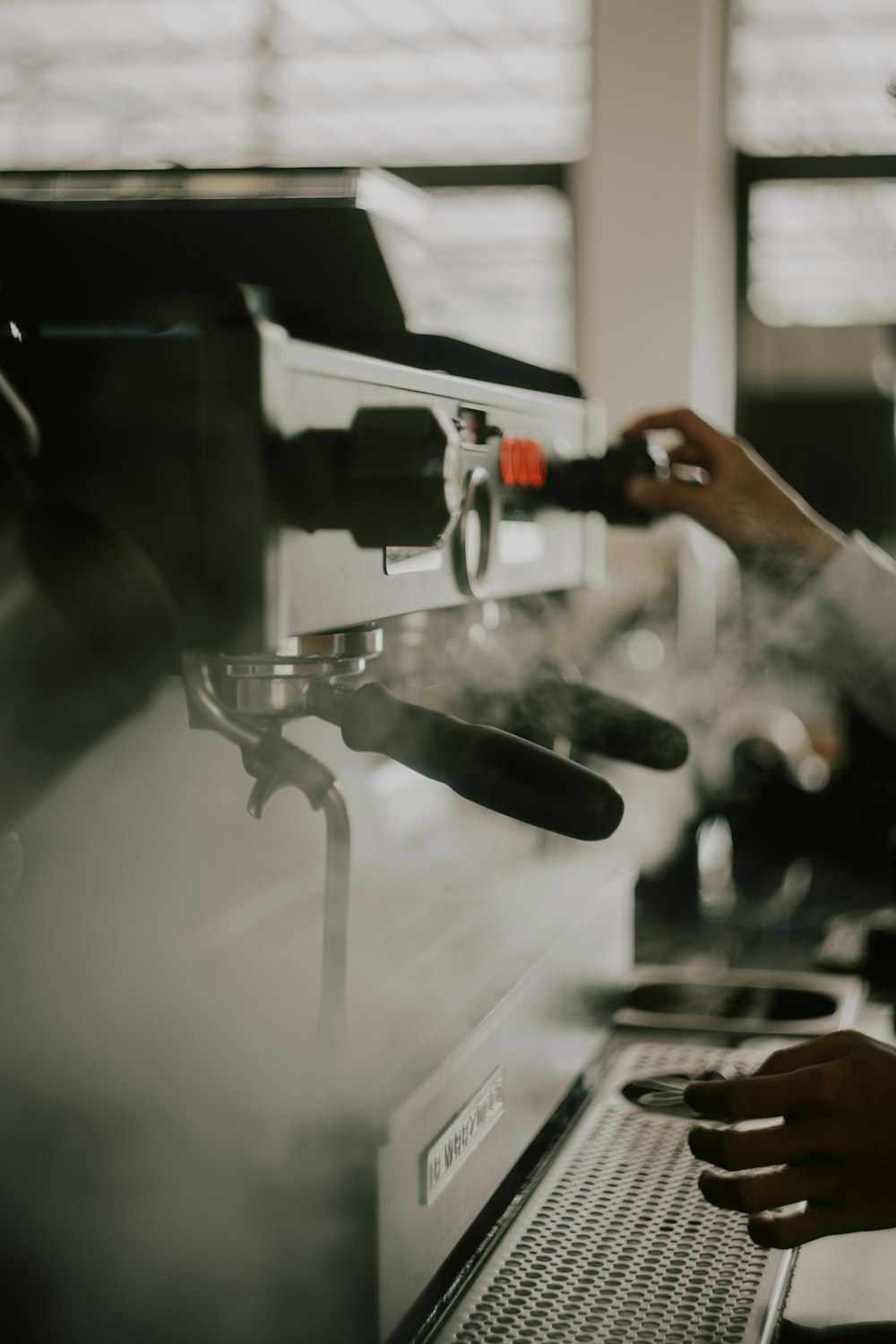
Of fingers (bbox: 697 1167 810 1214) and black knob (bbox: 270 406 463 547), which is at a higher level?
black knob (bbox: 270 406 463 547)

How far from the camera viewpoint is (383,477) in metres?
0.55

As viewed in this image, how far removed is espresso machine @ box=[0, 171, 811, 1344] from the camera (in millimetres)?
540

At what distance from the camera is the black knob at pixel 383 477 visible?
544mm

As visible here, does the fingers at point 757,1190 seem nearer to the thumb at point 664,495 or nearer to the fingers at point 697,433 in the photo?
the thumb at point 664,495

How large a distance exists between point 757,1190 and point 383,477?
1.40 ft

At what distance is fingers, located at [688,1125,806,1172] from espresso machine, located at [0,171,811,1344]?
7 cm

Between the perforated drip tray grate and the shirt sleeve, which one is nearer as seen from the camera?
the perforated drip tray grate

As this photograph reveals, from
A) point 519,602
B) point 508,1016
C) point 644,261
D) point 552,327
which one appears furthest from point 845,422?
point 508,1016

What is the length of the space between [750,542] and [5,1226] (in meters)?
0.89

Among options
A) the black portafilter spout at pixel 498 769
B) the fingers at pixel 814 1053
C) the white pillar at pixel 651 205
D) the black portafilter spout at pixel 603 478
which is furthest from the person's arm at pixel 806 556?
the white pillar at pixel 651 205

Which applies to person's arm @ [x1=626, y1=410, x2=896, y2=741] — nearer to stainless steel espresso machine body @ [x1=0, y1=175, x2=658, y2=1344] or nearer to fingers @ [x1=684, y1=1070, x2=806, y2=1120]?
stainless steel espresso machine body @ [x1=0, y1=175, x2=658, y2=1344]

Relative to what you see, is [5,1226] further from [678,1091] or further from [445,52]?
[445,52]

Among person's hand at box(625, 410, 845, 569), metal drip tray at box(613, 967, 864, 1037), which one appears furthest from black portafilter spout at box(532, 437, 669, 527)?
metal drip tray at box(613, 967, 864, 1037)

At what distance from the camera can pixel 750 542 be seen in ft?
4.29
